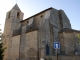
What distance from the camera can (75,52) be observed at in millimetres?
18391

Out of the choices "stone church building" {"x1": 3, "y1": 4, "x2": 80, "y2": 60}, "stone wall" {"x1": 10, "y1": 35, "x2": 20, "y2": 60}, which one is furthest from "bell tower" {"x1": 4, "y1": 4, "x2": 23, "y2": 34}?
"stone wall" {"x1": 10, "y1": 35, "x2": 20, "y2": 60}

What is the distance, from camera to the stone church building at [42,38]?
18.7 meters

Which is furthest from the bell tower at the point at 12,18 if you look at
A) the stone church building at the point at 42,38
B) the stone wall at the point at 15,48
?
the stone wall at the point at 15,48

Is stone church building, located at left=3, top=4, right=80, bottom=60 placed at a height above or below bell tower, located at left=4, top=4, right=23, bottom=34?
below

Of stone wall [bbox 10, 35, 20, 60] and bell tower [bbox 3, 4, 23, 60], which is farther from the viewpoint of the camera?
bell tower [bbox 3, 4, 23, 60]

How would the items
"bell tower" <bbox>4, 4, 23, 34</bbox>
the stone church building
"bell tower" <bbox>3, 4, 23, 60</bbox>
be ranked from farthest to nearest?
"bell tower" <bbox>4, 4, 23, 34</bbox>
"bell tower" <bbox>3, 4, 23, 60</bbox>
the stone church building

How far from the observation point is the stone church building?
18703 millimetres

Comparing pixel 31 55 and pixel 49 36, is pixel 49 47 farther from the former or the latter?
pixel 31 55

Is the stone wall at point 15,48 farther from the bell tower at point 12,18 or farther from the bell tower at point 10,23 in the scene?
the bell tower at point 12,18

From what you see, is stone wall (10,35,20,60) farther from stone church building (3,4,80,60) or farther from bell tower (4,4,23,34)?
bell tower (4,4,23,34)

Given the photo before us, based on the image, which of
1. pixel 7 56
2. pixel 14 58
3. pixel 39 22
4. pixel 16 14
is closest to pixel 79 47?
pixel 39 22

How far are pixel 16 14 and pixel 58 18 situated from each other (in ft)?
38.3

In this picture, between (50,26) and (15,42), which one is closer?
(50,26)

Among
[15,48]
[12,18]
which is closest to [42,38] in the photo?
[15,48]
